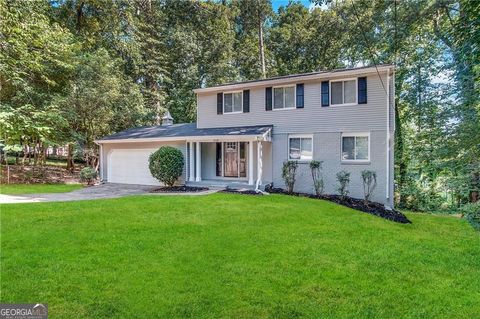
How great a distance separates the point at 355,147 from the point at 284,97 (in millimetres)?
3900

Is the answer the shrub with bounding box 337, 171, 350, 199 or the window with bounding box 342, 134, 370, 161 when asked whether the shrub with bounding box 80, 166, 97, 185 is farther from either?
the window with bounding box 342, 134, 370, 161

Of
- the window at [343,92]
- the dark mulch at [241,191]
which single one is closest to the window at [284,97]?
the window at [343,92]

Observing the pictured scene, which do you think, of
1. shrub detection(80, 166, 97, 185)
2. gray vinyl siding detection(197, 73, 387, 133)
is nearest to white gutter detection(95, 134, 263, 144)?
gray vinyl siding detection(197, 73, 387, 133)

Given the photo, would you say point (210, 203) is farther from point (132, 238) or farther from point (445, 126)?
point (445, 126)

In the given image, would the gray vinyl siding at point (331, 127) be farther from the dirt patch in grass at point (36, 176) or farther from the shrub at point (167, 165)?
the dirt patch in grass at point (36, 176)

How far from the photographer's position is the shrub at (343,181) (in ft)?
41.5

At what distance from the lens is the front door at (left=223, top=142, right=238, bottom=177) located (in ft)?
53.6

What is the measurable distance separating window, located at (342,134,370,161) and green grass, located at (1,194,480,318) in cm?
441

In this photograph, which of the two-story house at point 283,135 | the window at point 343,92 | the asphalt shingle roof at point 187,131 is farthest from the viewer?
the asphalt shingle roof at point 187,131

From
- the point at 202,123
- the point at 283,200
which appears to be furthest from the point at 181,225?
the point at 202,123

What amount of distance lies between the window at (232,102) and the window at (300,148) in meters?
3.27

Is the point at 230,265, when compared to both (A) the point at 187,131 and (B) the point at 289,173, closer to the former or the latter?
(B) the point at 289,173

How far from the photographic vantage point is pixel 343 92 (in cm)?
1358

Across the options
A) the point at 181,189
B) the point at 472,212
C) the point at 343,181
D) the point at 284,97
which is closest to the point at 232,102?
the point at 284,97
